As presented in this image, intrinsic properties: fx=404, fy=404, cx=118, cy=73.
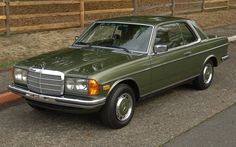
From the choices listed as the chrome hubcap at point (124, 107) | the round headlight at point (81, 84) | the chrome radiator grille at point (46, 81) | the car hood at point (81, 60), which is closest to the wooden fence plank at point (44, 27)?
the car hood at point (81, 60)

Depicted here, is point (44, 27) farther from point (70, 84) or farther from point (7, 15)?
point (70, 84)

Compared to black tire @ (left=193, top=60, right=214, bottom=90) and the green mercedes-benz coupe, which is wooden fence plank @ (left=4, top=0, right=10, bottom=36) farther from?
black tire @ (left=193, top=60, right=214, bottom=90)

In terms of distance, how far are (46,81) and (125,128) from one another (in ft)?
4.14

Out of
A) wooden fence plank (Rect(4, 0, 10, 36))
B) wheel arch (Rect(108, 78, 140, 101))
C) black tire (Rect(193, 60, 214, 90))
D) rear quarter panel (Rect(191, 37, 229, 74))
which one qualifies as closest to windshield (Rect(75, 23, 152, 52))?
wheel arch (Rect(108, 78, 140, 101))

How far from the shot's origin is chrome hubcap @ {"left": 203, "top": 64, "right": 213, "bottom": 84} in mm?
7632

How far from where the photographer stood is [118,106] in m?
5.51

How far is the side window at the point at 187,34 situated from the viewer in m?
7.12

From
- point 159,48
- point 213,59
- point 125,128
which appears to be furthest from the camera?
point 213,59

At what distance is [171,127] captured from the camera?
18.5ft

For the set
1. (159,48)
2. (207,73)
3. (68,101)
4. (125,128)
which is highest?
(159,48)

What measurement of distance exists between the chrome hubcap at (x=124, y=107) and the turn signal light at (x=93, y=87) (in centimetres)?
48

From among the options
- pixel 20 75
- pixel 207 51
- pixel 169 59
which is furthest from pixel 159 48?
pixel 20 75

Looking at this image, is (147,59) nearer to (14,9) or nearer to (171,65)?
(171,65)

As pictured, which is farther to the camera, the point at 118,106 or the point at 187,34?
the point at 187,34
